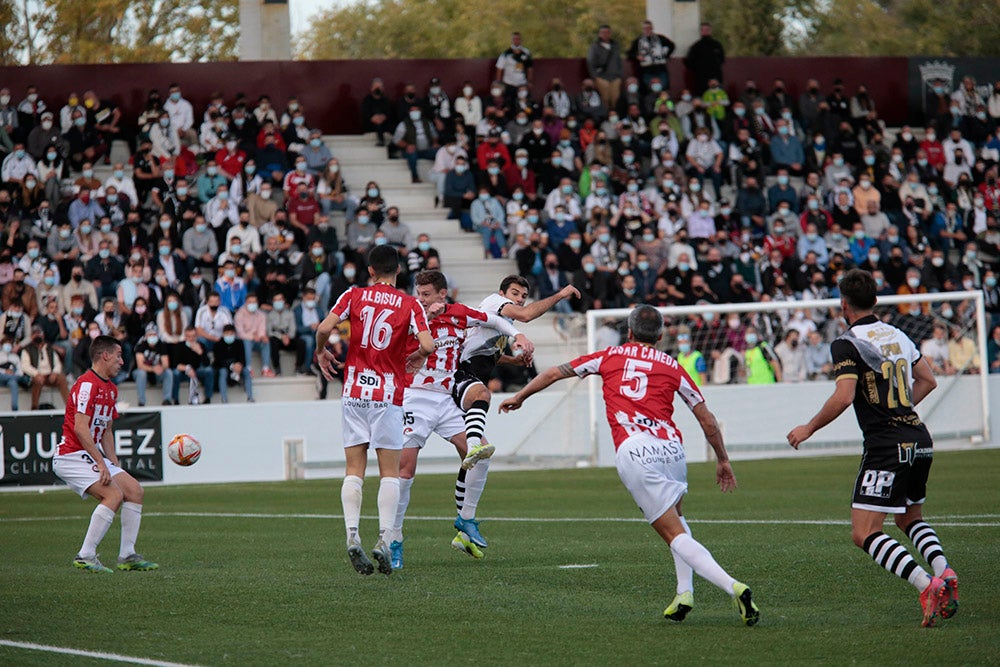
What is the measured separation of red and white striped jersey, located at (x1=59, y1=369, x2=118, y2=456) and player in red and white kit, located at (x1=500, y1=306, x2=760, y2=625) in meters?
4.28

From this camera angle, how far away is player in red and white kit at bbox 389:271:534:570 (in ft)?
38.5

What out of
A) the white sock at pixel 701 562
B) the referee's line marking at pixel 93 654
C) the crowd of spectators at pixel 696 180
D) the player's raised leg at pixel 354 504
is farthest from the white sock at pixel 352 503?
the crowd of spectators at pixel 696 180

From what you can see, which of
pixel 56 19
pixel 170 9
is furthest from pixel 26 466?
pixel 170 9

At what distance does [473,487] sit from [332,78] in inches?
910

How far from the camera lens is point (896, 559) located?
8086 millimetres

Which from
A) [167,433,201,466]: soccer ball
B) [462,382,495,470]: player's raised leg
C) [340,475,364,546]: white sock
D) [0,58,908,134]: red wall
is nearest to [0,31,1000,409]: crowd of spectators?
[0,58,908,134]: red wall

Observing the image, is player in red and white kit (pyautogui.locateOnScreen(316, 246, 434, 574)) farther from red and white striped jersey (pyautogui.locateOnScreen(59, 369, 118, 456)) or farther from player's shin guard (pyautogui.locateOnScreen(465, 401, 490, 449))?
red and white striped jersey (pyautogui.locateOnScreen(59, 369, 118, 456))

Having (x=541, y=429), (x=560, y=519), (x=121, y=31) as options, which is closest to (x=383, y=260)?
(x=560, y=519)

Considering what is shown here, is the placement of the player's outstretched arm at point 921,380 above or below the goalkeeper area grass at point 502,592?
above

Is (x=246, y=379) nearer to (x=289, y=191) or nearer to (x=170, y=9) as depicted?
(x=289, y=191)

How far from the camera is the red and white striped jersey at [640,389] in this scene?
27.2 feet

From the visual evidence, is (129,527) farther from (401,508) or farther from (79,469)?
(401,508)

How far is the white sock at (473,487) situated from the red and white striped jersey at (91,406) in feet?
10.0

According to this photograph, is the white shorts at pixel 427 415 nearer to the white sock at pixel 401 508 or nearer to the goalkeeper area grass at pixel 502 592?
the white sock at pixel 401 508
